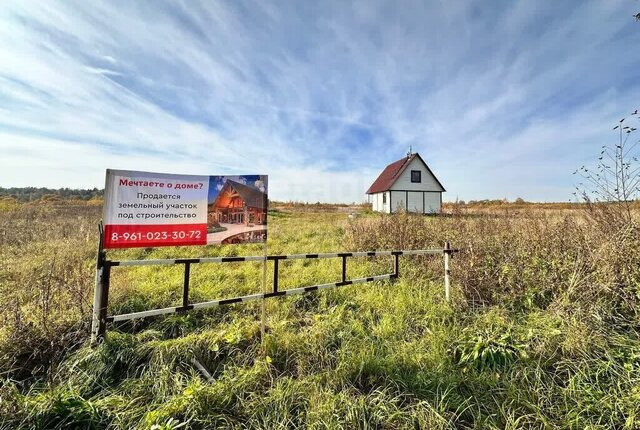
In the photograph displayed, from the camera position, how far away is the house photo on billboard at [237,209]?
11.4 ft

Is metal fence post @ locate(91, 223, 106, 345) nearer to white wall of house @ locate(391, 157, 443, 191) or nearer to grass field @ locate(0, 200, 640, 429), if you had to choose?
grass field @ locate(0, 200, 640, 429)

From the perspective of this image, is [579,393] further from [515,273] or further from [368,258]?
[368,258]

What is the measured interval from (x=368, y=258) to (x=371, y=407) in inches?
195

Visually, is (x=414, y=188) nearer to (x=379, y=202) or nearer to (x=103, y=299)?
(x=379, y=202)

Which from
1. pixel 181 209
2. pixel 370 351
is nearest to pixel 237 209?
pixel 181 209

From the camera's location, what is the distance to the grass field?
2.30 m

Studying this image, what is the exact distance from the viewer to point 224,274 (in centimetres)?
613

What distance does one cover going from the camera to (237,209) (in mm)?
3621

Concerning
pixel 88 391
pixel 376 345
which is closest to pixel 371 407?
pixel 376 345

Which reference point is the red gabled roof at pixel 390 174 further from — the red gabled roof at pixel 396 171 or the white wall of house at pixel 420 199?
the white wall of house at pixel 420 199

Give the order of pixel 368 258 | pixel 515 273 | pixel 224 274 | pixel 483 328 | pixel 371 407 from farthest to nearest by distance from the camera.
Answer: pixel 368 258 → pixel 224 274 → pixel 515 273 → pixel 483 328 → pixel 371 407

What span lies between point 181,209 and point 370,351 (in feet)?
9.23

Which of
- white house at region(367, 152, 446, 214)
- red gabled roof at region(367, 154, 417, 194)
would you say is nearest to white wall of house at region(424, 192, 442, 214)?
white house at region(367, 152, 446, 214)

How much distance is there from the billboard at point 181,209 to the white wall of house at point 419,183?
25194mm
